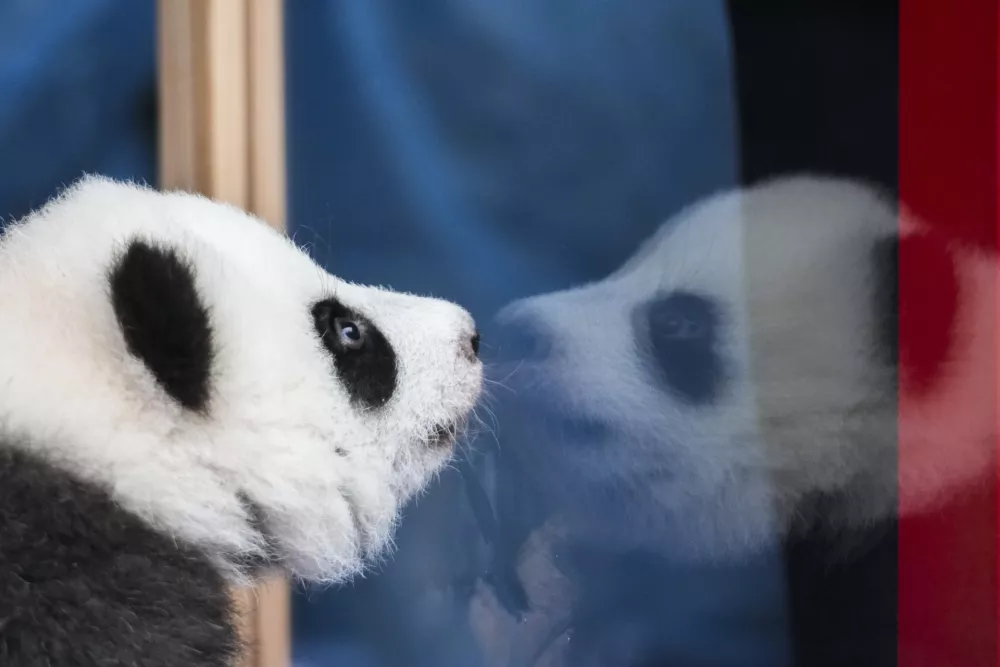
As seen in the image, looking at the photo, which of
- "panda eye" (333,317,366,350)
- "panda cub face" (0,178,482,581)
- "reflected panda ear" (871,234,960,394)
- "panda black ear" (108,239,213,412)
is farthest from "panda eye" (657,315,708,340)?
"panda black ear" (108,239,213,412)

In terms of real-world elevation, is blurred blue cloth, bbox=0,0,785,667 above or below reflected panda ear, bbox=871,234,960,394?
above

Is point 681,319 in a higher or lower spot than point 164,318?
higher

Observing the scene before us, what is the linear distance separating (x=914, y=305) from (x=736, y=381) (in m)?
0.21

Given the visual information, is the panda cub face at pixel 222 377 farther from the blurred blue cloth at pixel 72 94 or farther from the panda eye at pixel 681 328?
the panda eye at pixel 681 328

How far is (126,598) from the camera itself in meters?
0.52

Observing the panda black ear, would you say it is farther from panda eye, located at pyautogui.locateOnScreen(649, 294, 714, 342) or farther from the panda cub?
panda eye, located at pyautogui.locateOnScreen(649, 294, 714, 342)

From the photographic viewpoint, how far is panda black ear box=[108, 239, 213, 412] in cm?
56

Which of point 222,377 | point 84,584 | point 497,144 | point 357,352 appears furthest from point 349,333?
point 497,144

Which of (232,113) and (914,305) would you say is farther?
(914,305)

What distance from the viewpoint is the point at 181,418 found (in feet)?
1.92

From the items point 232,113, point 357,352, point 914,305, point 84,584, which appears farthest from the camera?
point 914,305

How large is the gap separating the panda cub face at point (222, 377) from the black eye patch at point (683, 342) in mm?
322

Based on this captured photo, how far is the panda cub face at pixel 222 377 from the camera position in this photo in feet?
1.84

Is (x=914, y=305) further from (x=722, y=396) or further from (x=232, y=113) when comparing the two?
(x=232, y=113)
